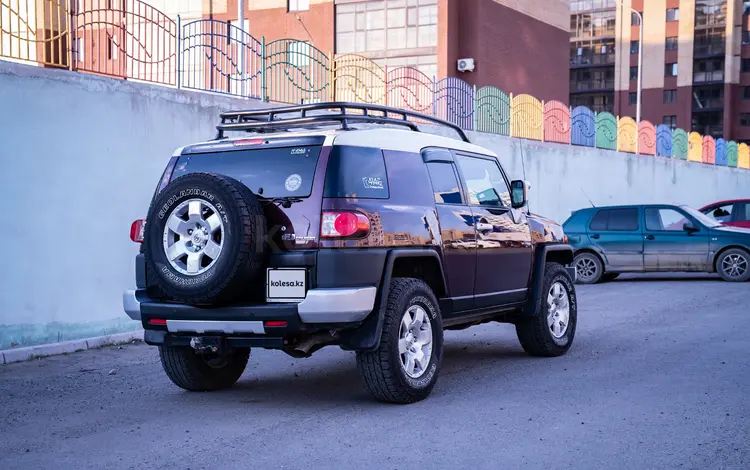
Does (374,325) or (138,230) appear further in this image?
(138,230)

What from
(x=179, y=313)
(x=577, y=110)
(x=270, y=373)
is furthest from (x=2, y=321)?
(x=577, y=110)

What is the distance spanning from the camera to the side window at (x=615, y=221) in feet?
60.4

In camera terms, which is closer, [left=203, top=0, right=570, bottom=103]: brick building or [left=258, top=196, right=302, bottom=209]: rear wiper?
[left=258, top=196, right=302, bottom=209]: rear wiper

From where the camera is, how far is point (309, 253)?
6332 millimetres

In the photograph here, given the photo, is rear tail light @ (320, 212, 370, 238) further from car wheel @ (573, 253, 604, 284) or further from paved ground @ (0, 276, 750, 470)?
car wheel @ (573, 253, 604, 284)

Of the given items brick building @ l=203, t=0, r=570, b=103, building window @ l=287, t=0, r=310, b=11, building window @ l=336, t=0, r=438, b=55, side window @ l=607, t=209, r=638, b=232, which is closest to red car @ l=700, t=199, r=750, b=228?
side window @ l=607, t=209, r=638, b=232

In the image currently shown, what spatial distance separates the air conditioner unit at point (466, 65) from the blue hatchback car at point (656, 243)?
20882 millimetres

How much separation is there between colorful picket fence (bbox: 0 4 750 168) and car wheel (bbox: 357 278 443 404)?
535 cm

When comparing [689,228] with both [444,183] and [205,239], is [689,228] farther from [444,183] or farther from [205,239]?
[205,239]

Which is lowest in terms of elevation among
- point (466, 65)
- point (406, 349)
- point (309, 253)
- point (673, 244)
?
point (406, 349)

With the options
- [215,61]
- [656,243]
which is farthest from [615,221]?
[215,61]

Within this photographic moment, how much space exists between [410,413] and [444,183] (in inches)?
79.5

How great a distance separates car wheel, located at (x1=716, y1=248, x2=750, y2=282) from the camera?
703 inches

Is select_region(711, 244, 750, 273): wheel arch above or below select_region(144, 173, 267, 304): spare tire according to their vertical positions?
below
